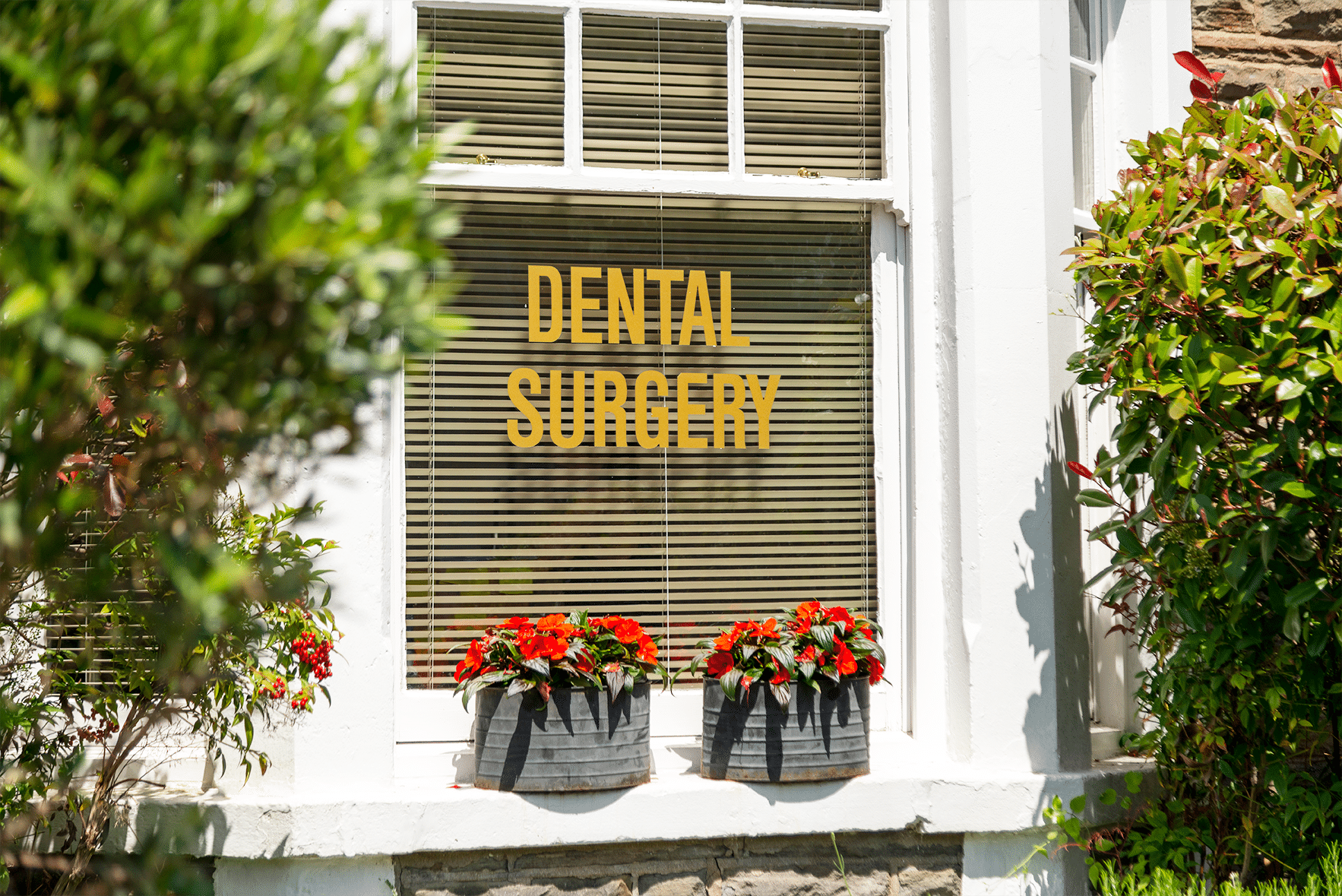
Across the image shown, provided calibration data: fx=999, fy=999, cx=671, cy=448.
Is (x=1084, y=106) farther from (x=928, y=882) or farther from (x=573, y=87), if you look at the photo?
(x=928, y=882)

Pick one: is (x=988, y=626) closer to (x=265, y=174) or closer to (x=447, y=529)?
(x=447, y=529)

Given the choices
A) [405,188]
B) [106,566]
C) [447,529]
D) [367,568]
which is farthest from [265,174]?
[447,529]

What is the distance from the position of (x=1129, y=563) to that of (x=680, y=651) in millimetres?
1377

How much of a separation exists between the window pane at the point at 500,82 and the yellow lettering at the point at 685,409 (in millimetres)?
784

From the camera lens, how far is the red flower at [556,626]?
2703 mm

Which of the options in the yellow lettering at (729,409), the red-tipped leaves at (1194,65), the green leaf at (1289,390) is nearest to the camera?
the green leaf at (1289,390)

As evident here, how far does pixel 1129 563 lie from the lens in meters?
2.98

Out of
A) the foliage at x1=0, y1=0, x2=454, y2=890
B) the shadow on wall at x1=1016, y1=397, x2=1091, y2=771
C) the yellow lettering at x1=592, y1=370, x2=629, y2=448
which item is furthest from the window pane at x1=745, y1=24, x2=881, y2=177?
the foliage at x1=0, y1=0, x2=454, y2=890

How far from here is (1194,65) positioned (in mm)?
2768

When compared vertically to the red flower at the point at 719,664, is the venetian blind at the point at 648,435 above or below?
above

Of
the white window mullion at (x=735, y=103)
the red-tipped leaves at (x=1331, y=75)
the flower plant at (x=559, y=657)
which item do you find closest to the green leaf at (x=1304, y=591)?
the red-tipped leaves at (x=1331, y=75)

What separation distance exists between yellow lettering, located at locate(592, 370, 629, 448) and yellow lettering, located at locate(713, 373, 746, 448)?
0.28 m

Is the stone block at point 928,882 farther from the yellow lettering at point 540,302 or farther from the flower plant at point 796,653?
the yellow lettering at point 540,302

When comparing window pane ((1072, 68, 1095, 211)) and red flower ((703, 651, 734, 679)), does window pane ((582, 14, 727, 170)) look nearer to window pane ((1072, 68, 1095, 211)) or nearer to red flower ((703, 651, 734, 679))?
window pane ((1072, 68, 1095, 211))
